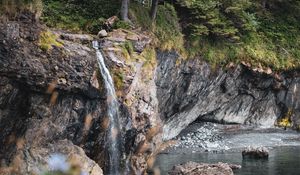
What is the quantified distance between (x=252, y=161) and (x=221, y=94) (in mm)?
9744

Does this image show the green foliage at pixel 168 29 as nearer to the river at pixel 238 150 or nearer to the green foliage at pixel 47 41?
the river at pixel 238 150

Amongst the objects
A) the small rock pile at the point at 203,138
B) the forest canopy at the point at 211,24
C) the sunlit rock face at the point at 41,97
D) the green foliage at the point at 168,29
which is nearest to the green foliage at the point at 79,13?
the forest canopy at the point at 211,24

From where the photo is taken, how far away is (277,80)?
37125mm

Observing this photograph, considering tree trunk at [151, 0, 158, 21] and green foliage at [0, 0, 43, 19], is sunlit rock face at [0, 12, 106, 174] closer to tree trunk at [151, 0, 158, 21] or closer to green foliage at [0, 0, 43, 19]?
green foliage at [0, 0, 43, 19]

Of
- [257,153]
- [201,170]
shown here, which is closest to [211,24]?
[257,153]

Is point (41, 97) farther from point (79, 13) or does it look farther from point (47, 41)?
point (79, 13)

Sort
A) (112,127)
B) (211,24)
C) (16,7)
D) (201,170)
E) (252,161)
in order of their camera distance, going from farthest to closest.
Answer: (211,24) < (252,161) < (201,170) < (112,127) < (16,7)

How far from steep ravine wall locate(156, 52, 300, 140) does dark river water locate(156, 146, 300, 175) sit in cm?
383

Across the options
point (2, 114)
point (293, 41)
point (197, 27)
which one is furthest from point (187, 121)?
point (2, 114)

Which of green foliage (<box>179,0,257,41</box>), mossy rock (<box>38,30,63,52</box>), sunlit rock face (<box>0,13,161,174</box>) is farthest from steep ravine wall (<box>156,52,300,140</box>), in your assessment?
mossy rock (<box>38,30,63,52</box>)

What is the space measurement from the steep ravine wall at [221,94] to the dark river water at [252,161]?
12.6 feet

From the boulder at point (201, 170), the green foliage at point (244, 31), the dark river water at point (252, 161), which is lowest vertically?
the dark river water at point (252, 161)

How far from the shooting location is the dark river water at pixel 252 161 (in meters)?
22.5

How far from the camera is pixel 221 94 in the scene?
114 ft
